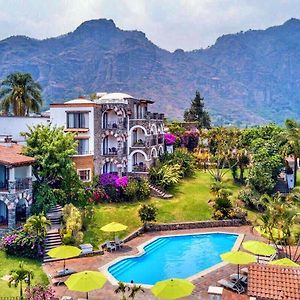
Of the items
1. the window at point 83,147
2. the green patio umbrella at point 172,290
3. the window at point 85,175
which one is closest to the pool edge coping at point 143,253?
the green patio umbrella at point 172,290

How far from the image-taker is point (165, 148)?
55.0 m

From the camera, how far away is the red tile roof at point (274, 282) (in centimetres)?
1633

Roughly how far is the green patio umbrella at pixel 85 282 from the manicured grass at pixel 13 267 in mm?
4144

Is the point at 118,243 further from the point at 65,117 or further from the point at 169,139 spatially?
the point at 169,139

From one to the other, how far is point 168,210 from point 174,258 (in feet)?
28.9

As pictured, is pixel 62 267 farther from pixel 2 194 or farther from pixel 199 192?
pixel 199 192

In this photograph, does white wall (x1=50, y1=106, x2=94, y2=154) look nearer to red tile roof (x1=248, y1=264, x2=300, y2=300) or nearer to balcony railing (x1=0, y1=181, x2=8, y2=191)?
balcony railing (x1=0, y1=181, x2=8, y2=191)

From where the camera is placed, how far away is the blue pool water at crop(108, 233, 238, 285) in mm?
26781

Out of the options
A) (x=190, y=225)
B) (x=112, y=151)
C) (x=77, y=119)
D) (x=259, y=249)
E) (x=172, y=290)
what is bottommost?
(x=190, y=225)

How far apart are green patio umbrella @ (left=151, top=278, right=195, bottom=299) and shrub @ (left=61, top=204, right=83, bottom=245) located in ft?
37.1

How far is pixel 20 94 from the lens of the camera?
51.6m

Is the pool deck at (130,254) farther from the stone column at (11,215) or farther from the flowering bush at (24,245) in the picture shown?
the stone column at (11,215)

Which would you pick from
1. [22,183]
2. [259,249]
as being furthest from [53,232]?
[259,249]

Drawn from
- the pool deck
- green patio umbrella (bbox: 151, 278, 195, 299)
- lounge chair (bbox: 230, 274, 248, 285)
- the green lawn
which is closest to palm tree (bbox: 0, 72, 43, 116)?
the green lawn
